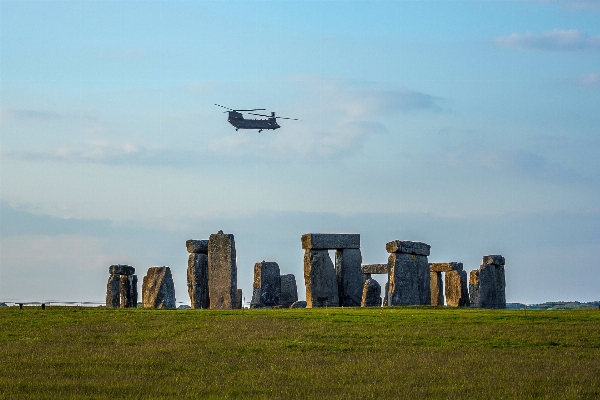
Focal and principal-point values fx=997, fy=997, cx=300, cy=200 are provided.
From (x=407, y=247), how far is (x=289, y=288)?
7.10 m

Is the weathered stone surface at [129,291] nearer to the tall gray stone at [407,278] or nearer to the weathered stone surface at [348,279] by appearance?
the weathered stone surface at [348,279]

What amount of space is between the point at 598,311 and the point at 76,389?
1909 cm

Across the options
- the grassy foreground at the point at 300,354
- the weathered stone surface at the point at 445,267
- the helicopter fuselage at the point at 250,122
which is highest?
the helicopter fuselage at the point at 250,122

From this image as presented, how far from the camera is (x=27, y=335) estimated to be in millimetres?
23156

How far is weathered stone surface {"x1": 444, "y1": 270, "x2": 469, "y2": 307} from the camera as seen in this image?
40094 millimetres

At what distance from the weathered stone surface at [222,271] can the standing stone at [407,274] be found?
19.1ft

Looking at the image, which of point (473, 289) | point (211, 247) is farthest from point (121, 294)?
point (473, 289)

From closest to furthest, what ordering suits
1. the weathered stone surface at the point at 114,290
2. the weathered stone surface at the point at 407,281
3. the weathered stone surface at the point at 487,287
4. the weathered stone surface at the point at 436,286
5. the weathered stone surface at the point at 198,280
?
the weathered stone surface at the point at 198,280 < the weathered stone surface at the point at 407,281 < the weathered stone surface at the point at 114,290 < the weathered stone surface at the point at 487,287 < the weathered stone surface at the point at 436,286

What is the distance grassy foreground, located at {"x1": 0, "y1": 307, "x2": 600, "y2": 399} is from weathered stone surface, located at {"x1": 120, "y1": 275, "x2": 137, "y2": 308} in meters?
9.18

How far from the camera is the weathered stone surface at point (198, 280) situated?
3584 centimetres

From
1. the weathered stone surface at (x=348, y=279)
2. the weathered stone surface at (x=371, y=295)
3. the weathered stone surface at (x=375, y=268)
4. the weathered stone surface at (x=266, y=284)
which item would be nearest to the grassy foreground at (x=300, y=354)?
the weathered stone surface at (x=371, y=295)

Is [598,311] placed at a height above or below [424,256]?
below

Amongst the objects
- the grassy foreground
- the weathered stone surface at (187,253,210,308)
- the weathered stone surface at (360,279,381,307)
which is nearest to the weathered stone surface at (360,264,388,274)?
the weathered stone surface at (360,279,381,307)

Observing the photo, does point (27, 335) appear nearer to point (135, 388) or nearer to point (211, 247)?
point (135, 388)
